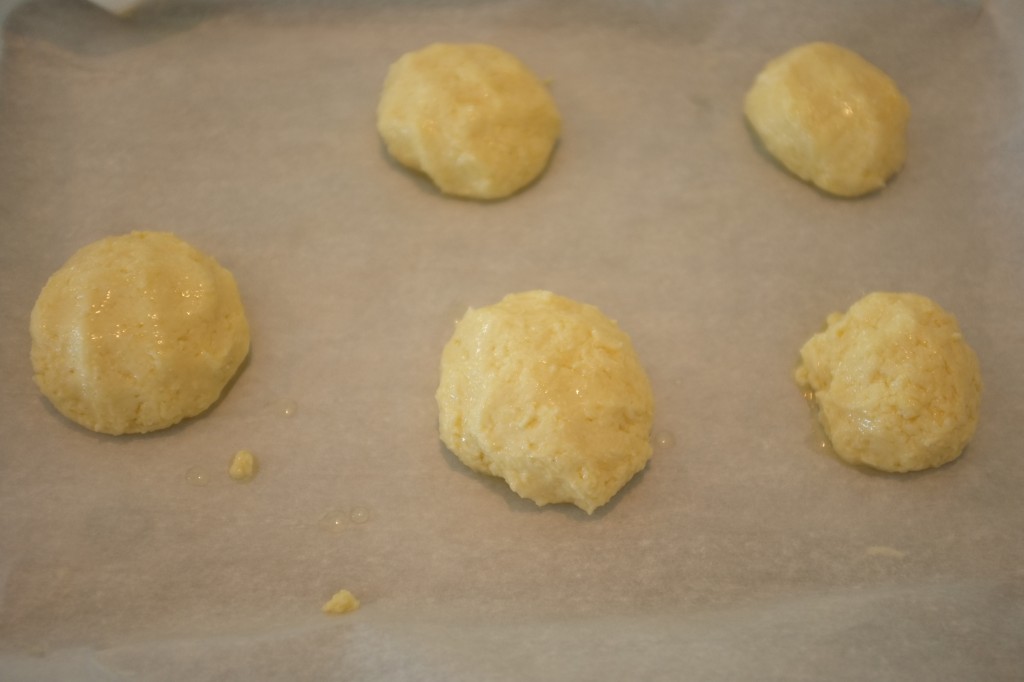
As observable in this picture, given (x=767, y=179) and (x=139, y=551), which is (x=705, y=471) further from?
(x=139, y=551)

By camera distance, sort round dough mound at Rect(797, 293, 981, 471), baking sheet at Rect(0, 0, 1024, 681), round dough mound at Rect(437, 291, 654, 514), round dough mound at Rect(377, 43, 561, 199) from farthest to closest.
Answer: round dough mound at Rect(377, 43, 561, 199), round dough mound at Rect(797, 293, 981, 471), round dough mound at Rect(437, 291, 654, 514), baking sheet at Rect(0, 0, 1024, 681)

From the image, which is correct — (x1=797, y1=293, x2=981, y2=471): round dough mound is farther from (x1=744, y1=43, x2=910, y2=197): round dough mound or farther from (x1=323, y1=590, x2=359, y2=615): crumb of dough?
(x1=323, y1=590, x2=359, y2=615): crumb of dough

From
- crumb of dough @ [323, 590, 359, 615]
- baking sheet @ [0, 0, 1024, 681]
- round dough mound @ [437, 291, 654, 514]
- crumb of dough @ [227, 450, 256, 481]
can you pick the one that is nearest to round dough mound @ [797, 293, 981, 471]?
baking sheet @ [0, 0, 1024, 681]

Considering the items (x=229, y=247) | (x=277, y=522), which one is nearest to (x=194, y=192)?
(x=229, y=247)

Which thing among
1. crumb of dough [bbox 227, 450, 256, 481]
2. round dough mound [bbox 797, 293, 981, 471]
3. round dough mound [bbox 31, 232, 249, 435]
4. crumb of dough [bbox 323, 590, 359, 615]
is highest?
round dough mound [bbox 31, 232, 249, 435]

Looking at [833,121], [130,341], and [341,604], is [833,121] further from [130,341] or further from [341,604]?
[130,341]

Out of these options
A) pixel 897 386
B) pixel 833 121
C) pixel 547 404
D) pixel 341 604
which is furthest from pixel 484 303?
pixel 833 121
